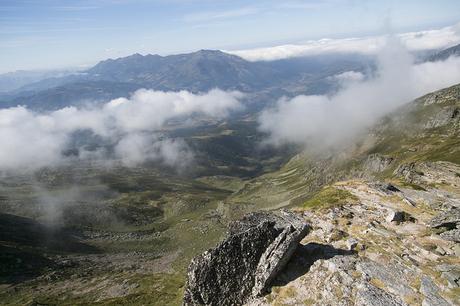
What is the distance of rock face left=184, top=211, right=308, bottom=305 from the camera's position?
103ft

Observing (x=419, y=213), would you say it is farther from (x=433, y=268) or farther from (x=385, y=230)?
(x=433, y=268)

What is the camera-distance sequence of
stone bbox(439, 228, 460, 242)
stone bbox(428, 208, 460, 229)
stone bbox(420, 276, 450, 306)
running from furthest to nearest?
stone bbox(428, 208, 460, 229), stone bbox(439, 228, 460, 242), stone bbox(420, 276, 450, 306)

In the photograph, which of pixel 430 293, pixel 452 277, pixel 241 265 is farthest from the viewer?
pixel 241 265

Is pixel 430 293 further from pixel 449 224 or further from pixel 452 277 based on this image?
pixel 449 224

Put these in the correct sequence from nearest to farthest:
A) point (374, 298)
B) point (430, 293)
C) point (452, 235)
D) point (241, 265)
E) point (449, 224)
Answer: point (374, 298)
point (430, 293)
point (241, 265)
point (452, 235)
point (449, 224)

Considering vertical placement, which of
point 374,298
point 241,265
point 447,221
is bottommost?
point 374,298

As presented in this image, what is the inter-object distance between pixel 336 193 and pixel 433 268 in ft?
80.1

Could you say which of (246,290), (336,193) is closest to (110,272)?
(336,193)

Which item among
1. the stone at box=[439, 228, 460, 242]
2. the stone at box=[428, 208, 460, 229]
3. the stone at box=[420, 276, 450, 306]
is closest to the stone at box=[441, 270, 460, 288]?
the stone at box=[420, 276, 450, 306]

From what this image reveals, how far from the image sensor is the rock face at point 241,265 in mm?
31375

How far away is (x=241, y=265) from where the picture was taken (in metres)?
32.0

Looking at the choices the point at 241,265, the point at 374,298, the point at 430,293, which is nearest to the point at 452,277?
the point at 430,293

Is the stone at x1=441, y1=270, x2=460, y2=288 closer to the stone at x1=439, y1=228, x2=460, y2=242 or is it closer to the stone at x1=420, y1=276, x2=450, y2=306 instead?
the stone at x1=420, y1=276, x2=450, y2=306

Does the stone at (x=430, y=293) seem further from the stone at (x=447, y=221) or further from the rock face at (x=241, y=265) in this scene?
the stone at (x=447, y=221)
